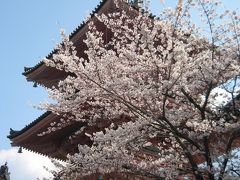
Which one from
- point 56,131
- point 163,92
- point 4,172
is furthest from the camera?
point 4,172

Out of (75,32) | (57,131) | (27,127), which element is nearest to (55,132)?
(57,131)

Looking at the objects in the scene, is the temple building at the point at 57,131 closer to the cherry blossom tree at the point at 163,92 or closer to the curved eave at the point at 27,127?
the curved eave at the point at 27,127

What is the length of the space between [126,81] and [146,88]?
0.48 m

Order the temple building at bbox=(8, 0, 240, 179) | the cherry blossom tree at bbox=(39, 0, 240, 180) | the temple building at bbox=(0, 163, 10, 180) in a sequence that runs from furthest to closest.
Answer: the temple building at bbox=(0, 163, 10, 180) < the temple building at bbox=(8, 0, 240, 179) < the cherry blossom tree at bbox=(39, 0, 240, 180)

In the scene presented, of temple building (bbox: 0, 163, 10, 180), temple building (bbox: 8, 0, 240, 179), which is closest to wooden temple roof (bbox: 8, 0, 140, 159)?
temple building (bbox: 8, 0, 240, 179)

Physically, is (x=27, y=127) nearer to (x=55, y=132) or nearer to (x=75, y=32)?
(x=55, y=132)

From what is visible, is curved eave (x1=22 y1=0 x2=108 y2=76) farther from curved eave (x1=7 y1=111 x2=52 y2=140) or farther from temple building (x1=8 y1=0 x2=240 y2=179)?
curved eave (x1=7 y1=111 x2=52 y2=140)

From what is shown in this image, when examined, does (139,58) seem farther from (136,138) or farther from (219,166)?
(219,166)

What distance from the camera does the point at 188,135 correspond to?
22.7 ft

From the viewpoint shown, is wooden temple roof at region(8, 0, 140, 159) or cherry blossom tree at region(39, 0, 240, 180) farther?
wooden temple roof at region(8, 0, 140, 159)

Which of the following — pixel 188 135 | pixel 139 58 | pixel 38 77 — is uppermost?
pixel 38 77

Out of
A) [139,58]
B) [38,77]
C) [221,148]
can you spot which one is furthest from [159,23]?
[38,77]

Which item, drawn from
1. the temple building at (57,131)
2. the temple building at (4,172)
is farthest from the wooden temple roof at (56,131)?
the temple building at (4,172)

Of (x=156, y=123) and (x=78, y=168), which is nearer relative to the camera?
(x=156, y=123)
